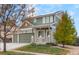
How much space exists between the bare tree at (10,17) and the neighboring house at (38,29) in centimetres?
7

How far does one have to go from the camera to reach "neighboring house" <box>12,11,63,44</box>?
14.7 ft

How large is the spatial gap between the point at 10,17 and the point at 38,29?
0.33 metres

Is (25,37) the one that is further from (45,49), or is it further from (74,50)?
(74,50)

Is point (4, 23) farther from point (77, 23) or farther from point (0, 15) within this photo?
point (77, 23)

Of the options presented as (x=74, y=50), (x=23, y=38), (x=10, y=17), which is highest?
(x=10, y=17)

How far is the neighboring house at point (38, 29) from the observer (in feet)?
14.7

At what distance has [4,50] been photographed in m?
4.50

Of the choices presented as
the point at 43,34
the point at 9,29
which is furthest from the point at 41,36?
the point at 9,29

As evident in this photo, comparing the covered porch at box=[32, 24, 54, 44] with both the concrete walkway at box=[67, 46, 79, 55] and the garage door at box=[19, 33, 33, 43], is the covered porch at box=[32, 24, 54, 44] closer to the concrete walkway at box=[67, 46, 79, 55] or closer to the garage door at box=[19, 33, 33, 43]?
the garage door at box=[19, 33, 33, 43]

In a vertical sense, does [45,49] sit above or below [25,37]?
below

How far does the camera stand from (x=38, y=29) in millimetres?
4484

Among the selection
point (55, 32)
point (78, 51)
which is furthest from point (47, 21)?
point (78, 51)

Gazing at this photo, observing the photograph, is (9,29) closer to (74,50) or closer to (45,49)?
(45,49)
